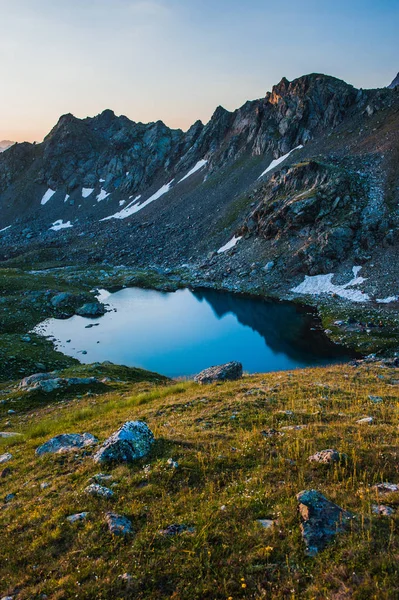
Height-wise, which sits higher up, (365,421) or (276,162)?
(276,162)

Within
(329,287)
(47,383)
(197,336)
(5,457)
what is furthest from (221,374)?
(329,287)

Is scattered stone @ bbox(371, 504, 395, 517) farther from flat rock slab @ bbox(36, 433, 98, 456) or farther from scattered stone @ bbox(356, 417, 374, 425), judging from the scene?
flat rock slab @ bbox(36, 433, 98, 456)

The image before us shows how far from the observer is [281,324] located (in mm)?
50969

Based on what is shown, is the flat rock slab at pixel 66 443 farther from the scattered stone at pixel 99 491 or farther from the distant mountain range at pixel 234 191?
the distant mountain range at pixel 234 191

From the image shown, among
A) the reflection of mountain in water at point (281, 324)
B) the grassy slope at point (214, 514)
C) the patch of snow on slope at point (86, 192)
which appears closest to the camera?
the grassy slope at point (214, 514)

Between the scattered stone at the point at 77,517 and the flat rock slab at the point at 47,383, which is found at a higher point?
the scattered stone at the point at 77,517

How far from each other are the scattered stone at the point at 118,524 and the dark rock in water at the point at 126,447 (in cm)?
263

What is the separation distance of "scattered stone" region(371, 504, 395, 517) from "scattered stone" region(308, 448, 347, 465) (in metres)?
1.80

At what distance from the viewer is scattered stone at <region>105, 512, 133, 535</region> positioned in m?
7.55

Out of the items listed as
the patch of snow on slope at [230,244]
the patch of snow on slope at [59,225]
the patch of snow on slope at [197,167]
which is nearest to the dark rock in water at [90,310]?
the patch of snow on slope at [230,244]

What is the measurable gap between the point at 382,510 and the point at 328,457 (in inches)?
84.2

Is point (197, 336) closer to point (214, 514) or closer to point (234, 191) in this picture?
point (214, 514)

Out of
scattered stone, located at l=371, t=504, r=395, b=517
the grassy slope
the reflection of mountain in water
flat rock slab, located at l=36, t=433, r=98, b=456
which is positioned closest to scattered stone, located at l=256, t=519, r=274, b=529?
the grassy slope

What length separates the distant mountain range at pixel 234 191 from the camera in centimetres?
6950
